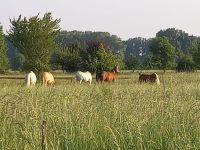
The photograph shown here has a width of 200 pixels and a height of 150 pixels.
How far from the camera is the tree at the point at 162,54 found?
236 ft

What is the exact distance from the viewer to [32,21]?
146 feet

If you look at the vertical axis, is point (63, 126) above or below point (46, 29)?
below

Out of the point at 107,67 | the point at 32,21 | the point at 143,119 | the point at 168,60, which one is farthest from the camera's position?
the point at 168,60

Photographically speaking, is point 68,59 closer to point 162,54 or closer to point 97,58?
point 162,54

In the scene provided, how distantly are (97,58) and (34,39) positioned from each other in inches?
538

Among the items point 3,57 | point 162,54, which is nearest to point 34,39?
point 3,57

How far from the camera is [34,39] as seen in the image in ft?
142

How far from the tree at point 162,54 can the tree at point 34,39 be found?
29.7 metres

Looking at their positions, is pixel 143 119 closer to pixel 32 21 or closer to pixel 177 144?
pixel 177 144

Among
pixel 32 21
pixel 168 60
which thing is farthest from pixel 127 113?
pixel 168 60

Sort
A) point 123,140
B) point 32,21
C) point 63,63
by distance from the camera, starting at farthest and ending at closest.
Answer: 1. point 63,63
2. point 32,21
3. point 123,140

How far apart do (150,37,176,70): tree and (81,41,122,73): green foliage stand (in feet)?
52.2

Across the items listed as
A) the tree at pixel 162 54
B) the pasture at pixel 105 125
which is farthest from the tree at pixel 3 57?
the pasture at pixel 105 125

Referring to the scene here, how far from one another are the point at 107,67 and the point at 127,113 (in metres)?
48.0
